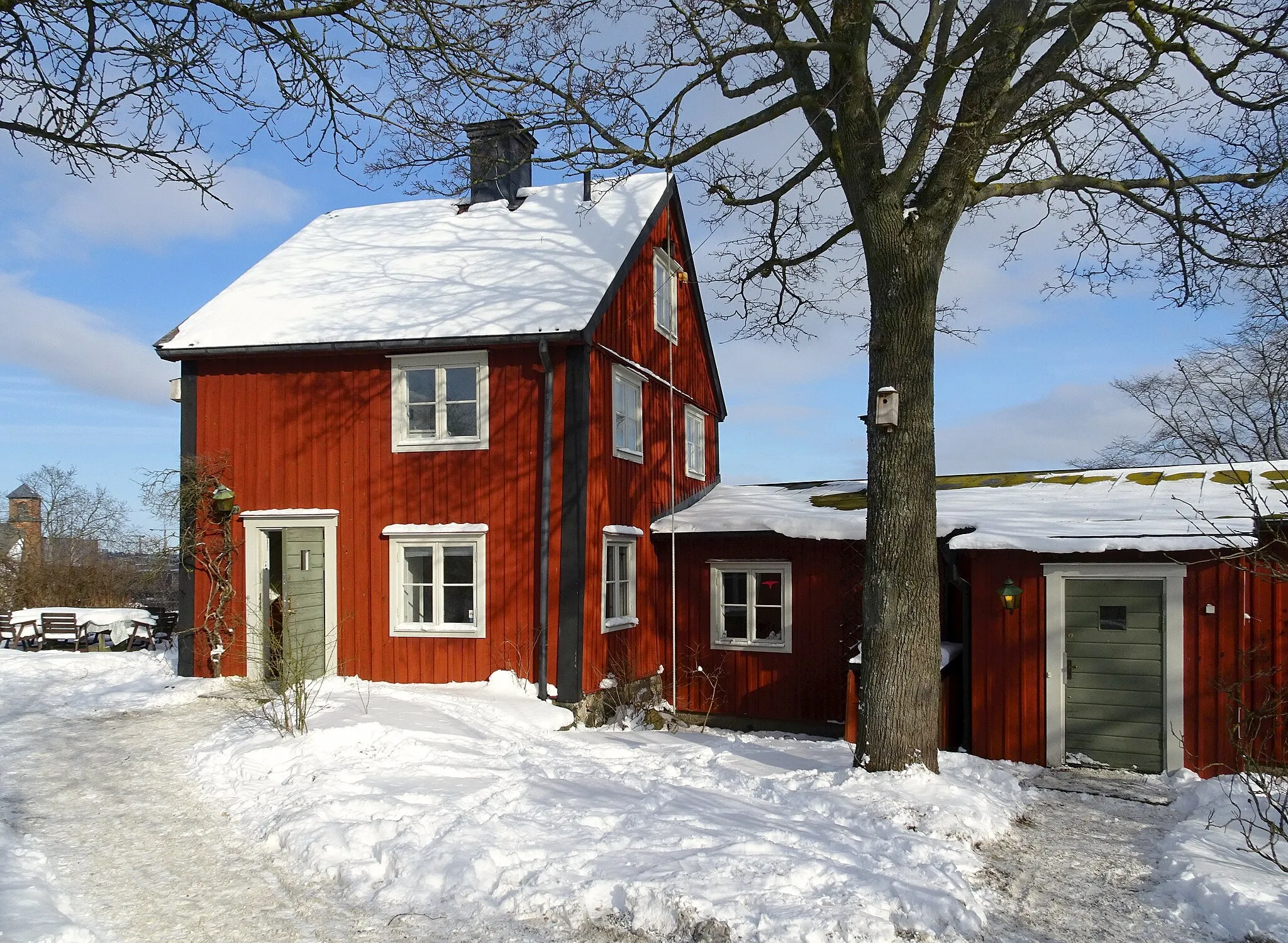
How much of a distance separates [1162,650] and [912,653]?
4.19 meters

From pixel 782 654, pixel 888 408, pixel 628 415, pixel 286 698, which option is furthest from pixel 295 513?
pixel 888 408

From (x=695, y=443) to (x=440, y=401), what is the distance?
715 cm

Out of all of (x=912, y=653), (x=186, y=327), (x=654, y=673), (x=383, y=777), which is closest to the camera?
(x=383, y=777)

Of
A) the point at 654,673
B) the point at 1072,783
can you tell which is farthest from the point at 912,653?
the point at 654,673

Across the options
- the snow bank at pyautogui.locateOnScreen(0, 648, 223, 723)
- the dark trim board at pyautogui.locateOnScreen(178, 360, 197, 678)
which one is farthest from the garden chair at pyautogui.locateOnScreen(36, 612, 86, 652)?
the dark trim board at pyautogui.locateOnScreen(178, 360, 197, 678)

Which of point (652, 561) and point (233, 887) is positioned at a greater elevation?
point (652, 561)

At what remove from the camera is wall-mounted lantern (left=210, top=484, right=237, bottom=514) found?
1320cm

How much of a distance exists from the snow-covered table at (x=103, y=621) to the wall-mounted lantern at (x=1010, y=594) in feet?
53.0

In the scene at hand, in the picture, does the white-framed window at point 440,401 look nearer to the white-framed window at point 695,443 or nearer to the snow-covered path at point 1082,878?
the white-framed window at point 695,443

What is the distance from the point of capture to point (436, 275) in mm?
14477

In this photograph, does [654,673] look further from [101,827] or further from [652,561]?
[101,827]

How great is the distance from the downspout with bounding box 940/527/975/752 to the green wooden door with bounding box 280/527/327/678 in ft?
27.3

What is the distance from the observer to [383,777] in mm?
7766

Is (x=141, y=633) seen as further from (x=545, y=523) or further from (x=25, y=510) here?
(x=25, y=510)
